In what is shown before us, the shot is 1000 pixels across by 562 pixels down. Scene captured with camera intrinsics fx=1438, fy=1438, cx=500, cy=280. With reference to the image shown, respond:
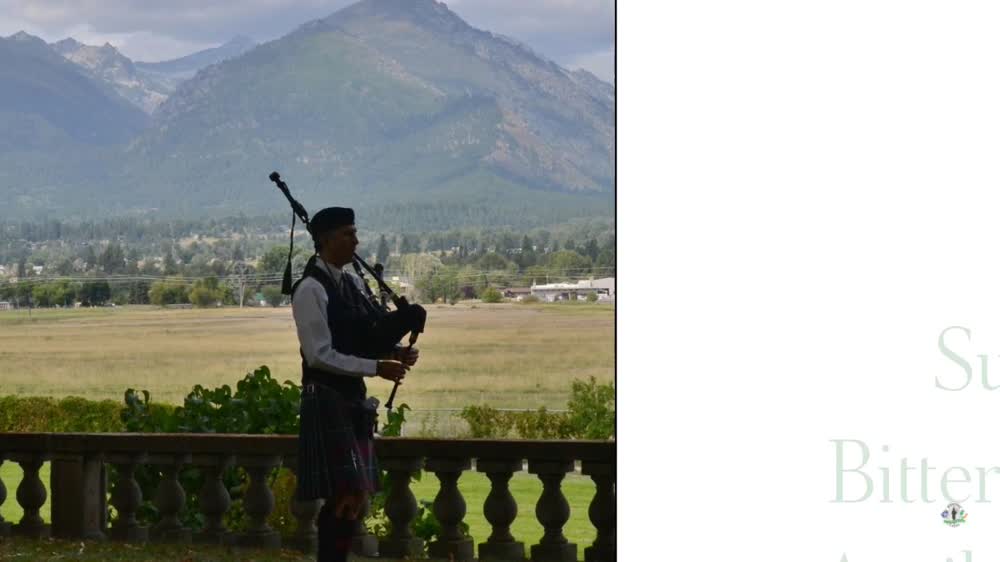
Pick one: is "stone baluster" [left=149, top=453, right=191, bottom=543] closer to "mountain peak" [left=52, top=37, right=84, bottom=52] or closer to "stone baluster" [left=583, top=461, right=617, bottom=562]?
"stone baluster" [left=583, top=461, right=617, bottom=562]

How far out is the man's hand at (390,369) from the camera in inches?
139

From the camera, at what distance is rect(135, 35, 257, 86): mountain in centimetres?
3831

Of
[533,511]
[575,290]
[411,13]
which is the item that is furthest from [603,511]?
[411,13]

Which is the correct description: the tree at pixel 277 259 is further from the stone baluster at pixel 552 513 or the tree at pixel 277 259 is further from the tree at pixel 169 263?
the stone baluster at pixel 552 513

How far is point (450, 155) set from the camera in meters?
36.8

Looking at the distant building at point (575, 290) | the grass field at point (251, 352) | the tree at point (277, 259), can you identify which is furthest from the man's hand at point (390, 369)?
the grass field at point (251, 352)

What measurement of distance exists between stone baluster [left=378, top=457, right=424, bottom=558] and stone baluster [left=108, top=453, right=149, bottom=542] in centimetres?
89

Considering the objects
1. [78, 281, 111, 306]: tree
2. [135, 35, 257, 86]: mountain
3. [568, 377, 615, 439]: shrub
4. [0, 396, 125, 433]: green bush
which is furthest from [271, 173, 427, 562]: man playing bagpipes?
[135, 35, 257, 86]: mountain

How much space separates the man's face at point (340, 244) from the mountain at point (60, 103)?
34.0 metres
